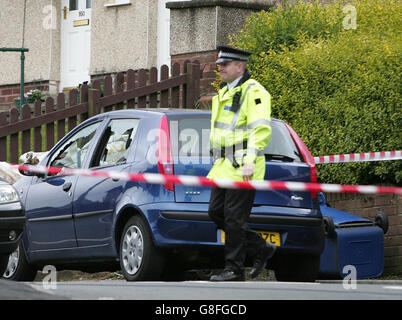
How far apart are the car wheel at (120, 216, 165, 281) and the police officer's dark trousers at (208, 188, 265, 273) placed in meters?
0.53

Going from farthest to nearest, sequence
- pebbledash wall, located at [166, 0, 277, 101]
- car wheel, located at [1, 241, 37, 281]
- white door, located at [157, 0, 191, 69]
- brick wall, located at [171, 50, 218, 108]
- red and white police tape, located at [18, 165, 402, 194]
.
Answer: white door, located at [157, 0, 191, 69], pebbledash wall, located at [166, 0, 277, 101], brick wall, located at [171, 50, 218, 108], car wheel, located at [1, 241, 37, 281], red and white police tape, located at [18, 165, 402, 194]

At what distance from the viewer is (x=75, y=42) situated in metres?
22.4

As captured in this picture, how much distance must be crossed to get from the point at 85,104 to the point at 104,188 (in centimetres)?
561

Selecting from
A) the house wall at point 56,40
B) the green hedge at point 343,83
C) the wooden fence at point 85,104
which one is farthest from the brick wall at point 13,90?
the green hedge at point 343,83

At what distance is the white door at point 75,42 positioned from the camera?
22156mm

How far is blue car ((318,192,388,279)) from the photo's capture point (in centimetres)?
1102

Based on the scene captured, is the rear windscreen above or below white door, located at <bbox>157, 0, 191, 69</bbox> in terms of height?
below

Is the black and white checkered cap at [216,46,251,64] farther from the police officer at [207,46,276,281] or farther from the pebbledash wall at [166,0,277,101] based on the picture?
the pebbledash wall at [166,0,277,101]

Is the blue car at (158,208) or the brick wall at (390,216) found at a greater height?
the blue car at (158,208)

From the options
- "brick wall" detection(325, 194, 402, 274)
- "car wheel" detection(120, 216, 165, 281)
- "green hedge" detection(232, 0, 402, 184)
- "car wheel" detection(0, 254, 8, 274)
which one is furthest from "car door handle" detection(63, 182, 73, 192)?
"brick wall" detection(325, 194, 402, 274)

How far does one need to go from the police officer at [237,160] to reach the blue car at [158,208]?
24 cm

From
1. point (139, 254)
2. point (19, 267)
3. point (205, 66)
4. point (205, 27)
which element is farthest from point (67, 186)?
point (205, 27)

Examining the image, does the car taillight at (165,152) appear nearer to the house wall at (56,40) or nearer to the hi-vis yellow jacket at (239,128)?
the hi-vis yellow jacket at (239,128)
